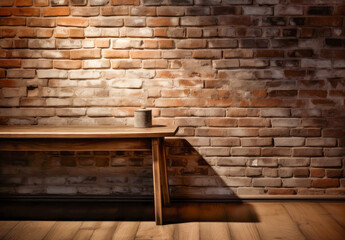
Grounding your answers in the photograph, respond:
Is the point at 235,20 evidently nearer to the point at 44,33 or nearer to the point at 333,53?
the point at 333,53

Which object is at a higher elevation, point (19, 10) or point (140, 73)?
point (19, 10)

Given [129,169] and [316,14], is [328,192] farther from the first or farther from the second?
[129,169]

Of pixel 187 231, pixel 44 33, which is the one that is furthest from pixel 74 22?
pixel 187 231

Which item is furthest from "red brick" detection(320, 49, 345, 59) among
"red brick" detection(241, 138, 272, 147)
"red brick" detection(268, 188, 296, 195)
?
"red brick" detection(268, 188, 296, 195)

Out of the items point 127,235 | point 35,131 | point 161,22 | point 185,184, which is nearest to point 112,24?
point 161,22

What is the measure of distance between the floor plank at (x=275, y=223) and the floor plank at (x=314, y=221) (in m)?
0.05

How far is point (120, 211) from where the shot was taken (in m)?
2.23

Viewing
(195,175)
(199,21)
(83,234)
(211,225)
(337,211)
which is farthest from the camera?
(195,175)

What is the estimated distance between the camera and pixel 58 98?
7.90 ft

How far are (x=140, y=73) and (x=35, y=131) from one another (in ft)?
2.75

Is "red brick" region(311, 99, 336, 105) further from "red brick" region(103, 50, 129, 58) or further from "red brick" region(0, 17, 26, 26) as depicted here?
"red brick" region(0, 17, 26, 26)

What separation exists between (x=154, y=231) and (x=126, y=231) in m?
0.17

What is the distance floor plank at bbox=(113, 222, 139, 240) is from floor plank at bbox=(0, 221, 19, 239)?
2.20 feet

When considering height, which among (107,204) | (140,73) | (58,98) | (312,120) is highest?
(140,73)
